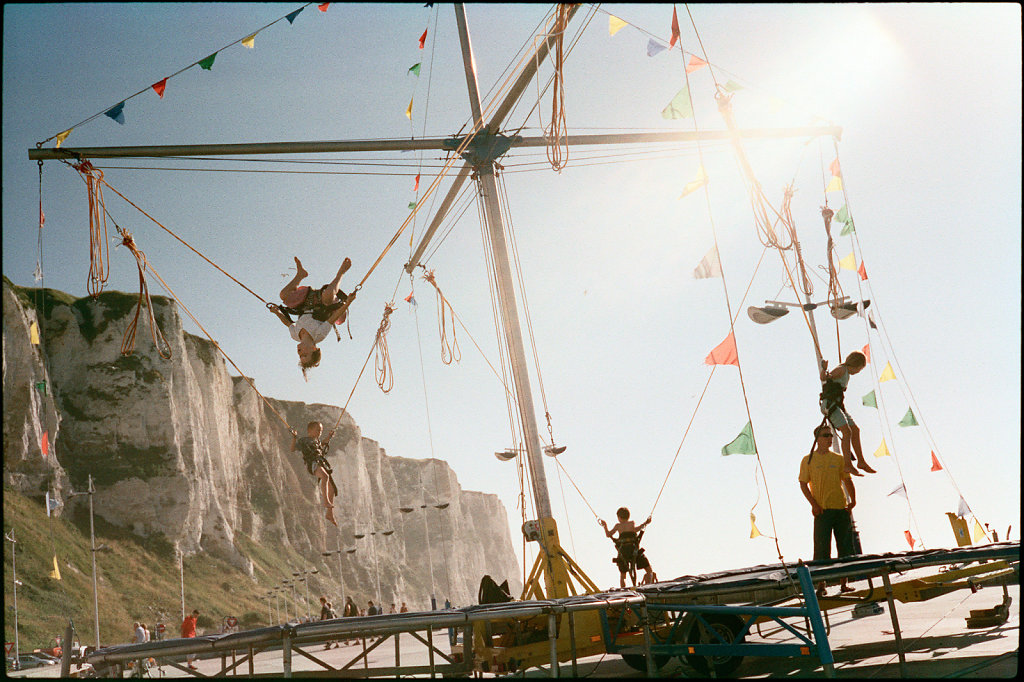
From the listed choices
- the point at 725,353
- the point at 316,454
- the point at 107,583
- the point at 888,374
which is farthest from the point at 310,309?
the point at 107,583

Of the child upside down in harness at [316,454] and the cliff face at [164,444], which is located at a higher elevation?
the cliff face at [164,444]

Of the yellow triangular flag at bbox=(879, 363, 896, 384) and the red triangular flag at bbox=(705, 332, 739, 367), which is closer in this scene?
the red triangular flag at bbox=(705, 332, 739, 367)

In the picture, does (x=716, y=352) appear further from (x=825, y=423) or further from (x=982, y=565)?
(x=982, y=565)

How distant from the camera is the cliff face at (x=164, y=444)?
53.5 meters

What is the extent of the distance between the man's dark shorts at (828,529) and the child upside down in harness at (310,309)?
571 cm

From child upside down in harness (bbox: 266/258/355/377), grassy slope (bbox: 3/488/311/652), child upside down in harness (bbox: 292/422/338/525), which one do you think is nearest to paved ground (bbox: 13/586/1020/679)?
child upside down in harness (bbox: 292/422/338/525)

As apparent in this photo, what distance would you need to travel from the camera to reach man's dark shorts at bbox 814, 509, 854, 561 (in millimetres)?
7992

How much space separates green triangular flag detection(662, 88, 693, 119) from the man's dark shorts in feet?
16.8

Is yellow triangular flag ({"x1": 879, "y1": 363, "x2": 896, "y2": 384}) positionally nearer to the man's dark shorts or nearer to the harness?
the man's dark shorts

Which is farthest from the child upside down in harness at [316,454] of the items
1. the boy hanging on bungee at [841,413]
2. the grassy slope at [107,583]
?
the grassy slope at [107,583]

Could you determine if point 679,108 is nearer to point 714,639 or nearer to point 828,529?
point 828,529

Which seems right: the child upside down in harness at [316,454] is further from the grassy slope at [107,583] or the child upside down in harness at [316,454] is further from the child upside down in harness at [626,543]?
the grassy slope at [107,583]

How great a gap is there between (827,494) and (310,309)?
607 centimetres

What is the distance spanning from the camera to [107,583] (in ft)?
168
